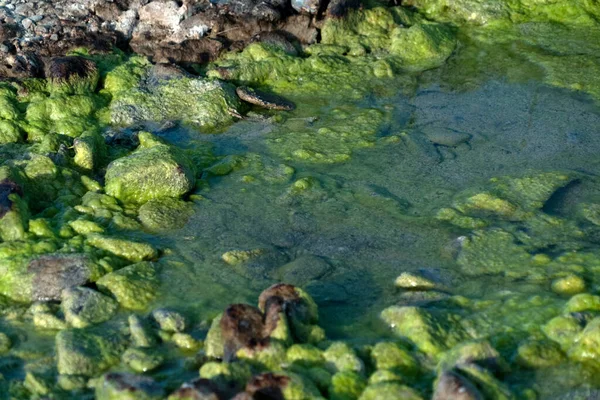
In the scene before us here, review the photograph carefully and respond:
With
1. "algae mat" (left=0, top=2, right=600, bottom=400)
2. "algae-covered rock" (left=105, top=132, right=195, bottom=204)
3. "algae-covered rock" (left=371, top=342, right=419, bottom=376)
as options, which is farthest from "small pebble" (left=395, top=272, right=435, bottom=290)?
"algae-covered rock" (left=105, top=132, right=195, bottom=204)

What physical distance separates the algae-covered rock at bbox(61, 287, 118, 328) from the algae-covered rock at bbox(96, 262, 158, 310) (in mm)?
60

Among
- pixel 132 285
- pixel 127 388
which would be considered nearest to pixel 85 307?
pixel 132 285

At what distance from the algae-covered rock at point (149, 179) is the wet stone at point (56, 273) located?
2.28ft

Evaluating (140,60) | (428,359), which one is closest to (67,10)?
(140,60)

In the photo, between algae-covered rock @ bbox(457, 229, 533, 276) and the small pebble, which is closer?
the small pebble

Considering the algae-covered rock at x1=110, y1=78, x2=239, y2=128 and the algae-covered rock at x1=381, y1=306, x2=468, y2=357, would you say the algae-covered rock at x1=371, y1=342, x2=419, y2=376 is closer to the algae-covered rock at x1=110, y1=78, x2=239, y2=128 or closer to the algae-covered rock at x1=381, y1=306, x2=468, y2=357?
the algae-covered rock at x1=381, y1=306, x2=468, y2=357

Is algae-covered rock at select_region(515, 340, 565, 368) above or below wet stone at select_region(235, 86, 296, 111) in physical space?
below

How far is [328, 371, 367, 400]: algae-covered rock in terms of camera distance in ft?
9.93

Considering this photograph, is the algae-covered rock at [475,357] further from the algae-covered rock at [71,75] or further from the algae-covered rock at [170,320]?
the algae-covered rock at [71,75]

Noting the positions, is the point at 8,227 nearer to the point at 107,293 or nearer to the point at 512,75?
the point at 107,293

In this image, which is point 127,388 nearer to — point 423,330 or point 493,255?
point 423,330

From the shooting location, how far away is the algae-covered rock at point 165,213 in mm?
4359

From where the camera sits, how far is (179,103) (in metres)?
5.57

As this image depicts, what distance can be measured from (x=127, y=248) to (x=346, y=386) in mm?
1518
